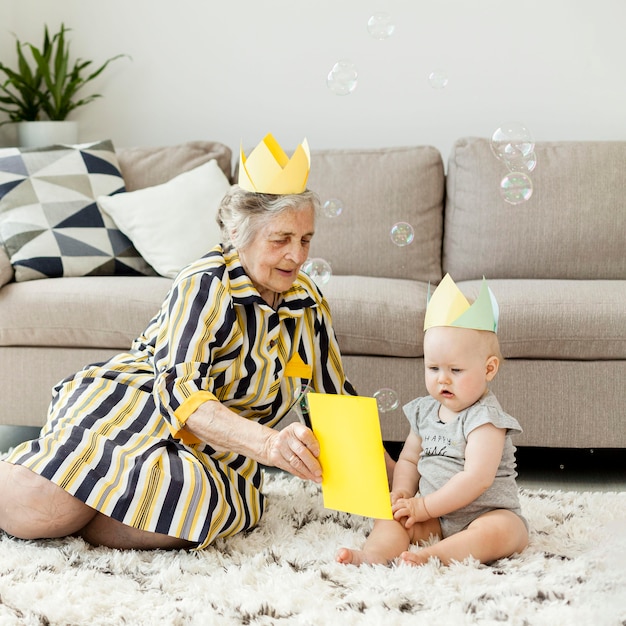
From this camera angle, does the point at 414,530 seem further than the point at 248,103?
No

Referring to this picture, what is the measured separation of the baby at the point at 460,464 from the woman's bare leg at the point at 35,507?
0.51 metres

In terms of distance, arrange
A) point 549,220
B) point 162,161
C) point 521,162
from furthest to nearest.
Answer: point 162,161 < point 549,220 < point 521,162

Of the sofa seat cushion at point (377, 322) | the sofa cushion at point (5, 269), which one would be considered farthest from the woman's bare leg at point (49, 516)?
the sofa cushion at point (5, 269)

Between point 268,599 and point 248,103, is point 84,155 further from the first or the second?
point 268,599

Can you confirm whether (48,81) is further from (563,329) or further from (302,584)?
(302,584)

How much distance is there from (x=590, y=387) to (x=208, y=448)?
1.03 meters

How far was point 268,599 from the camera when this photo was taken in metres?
1.33

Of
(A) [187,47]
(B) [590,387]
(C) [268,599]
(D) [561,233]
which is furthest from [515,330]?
(A) [187,47]

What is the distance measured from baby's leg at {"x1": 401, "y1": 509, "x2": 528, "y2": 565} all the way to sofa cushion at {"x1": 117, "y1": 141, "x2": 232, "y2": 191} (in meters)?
1.83

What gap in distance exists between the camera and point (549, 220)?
8.69 feet

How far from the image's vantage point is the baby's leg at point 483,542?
146 centimetres

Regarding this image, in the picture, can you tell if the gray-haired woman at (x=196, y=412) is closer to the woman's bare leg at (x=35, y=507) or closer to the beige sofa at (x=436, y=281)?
the woman's bare leg at (x=35, y=507)

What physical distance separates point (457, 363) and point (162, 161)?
173cm

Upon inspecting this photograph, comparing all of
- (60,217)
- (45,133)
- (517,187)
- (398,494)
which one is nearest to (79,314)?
(60,217)
